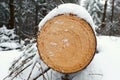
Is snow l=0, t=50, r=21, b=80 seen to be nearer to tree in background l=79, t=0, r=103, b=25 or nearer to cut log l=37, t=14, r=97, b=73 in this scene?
cut log l=37, t=14, r=97, b=73

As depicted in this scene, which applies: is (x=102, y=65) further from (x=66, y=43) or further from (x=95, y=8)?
(x=95, y=8)

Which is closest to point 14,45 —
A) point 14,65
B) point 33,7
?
point 14,65

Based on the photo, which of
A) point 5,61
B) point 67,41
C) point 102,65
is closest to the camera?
point 67,41

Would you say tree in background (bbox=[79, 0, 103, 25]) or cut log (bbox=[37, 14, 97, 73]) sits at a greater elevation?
cut log (bbox=[37, 14, 97, 73])

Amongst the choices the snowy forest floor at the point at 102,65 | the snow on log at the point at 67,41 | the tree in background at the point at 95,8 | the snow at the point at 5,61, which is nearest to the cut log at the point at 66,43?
the snow on log at the point at 67,41

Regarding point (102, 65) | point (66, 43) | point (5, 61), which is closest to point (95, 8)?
point (5, 61)

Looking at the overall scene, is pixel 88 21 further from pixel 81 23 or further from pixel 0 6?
pixel 0 6

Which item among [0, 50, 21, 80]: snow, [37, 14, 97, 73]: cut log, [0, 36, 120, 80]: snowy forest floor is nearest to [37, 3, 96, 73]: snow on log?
[37, 14, 97, 73]: cut log
